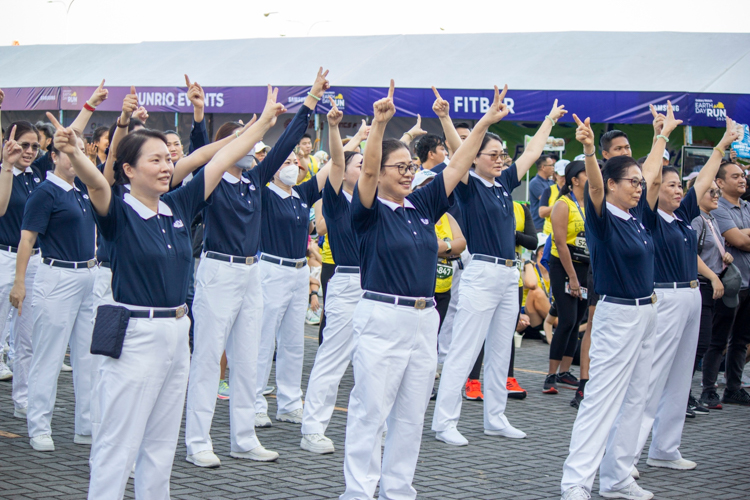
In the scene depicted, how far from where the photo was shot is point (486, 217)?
22.5 feet

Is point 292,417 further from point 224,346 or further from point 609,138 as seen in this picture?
point 609,138

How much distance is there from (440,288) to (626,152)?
6.87 ft

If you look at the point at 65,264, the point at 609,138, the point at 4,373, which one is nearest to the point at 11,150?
the point at 65,264

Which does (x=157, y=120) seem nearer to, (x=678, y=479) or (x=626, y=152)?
(x=626, y=152)

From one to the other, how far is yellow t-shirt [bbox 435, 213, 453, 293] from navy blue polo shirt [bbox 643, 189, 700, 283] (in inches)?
83.1

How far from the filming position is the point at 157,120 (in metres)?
24.9

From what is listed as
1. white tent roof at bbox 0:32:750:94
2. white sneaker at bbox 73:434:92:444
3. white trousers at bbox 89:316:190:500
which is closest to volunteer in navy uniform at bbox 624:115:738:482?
white trousers at bbox 89:316:190:500

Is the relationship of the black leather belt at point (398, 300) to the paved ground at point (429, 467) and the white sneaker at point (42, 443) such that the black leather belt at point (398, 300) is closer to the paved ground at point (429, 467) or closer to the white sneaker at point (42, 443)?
the paved ground at point (429, 467)

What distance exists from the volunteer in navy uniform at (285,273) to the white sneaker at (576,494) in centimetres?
263

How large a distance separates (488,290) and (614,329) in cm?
154

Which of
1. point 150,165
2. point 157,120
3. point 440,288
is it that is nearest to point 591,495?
point 440,288

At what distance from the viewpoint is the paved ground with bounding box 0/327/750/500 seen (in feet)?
17.4

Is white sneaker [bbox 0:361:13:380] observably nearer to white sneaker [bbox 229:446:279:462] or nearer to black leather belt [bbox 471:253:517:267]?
white sneaker [bbox 229:446:279:462]

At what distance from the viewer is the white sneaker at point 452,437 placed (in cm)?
659
